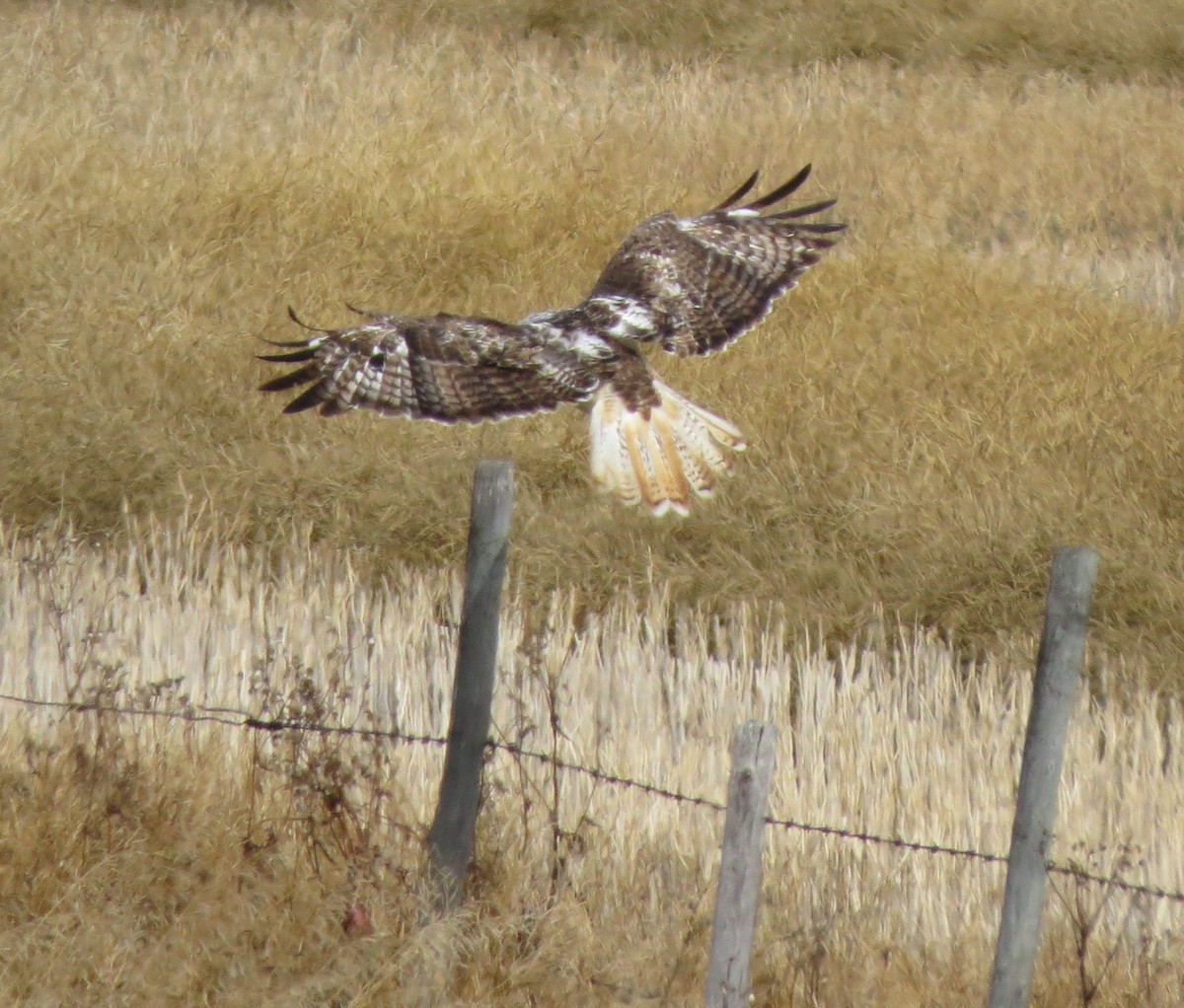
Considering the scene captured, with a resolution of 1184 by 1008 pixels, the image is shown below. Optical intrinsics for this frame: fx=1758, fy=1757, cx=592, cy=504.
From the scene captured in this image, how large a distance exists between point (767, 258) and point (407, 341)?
4.22ft

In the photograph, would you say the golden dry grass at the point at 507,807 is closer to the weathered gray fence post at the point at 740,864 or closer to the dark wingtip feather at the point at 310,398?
the weathered gray fence post at the point at 740,864

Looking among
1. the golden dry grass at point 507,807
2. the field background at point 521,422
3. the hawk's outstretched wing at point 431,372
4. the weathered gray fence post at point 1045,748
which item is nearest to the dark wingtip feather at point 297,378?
the hawk's outstretched wing at point 431,372

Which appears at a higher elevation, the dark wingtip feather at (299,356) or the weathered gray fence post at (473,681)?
the dark wingtip feather at (299,356)

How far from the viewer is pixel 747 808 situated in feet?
8.72

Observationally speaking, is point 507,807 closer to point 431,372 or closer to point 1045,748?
point 431,372

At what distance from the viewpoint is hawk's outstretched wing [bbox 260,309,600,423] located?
3.67 metres

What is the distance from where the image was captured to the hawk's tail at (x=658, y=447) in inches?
149

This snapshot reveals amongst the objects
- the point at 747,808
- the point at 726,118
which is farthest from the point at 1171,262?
the point at 747,808

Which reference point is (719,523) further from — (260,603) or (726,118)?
(726,118)

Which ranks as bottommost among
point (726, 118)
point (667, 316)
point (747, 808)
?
point (747, 808)

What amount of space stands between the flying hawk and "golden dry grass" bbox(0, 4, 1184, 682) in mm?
1393

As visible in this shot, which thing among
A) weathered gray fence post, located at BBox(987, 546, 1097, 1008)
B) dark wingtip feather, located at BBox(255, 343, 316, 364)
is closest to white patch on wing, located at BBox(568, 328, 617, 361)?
dark wingtip feather, located at BBox(255, 343, 316, 364)

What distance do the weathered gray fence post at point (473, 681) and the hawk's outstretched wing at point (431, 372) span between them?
0.57 meters

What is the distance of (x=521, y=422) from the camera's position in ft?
21.6
